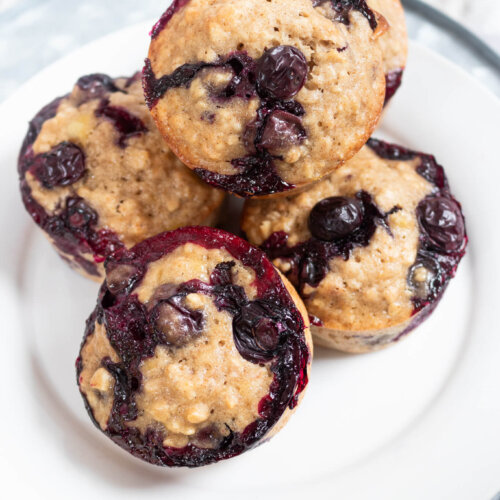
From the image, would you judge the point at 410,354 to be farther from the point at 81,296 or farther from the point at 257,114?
the point at 81,296

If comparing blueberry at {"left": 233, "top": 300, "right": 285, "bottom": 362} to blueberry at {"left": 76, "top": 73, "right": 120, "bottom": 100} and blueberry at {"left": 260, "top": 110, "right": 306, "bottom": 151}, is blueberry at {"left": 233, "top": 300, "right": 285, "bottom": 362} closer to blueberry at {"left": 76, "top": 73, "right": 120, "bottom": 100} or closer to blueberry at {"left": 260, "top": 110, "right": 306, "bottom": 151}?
blueberry at {"left": 260, "top": 110, "right": 306, "bottom": 151}

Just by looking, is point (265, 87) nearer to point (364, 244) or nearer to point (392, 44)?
point (364, 244)

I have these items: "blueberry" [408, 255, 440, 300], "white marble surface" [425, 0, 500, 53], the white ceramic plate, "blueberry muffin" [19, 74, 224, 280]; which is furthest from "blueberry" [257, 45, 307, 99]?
"white marble surface" [425, 0, 500, 53]

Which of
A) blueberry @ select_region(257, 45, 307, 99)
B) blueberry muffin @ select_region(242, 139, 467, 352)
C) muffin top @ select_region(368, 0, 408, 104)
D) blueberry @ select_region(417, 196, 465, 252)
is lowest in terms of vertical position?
blueberry muffin @ select_region(242, 139, 467, 352)

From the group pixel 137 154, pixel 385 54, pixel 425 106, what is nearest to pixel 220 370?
pixel 137 154

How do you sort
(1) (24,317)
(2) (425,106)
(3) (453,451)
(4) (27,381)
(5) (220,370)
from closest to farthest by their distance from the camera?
(5) (220,370) < (3) (453,451) < (4) (27,381) < (1) (24,317) < (2) (425,106)

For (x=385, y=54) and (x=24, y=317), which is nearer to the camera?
(x=385, y=54)

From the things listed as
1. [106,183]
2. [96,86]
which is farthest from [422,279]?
[96,86]
